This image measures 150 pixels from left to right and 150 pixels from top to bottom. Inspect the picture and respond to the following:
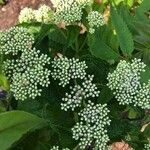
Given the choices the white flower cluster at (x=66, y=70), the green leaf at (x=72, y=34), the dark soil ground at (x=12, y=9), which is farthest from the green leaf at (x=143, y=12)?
the dark soil ground at (x=12, y=9)

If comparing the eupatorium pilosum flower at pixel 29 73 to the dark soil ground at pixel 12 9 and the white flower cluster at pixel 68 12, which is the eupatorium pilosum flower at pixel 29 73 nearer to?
the white flower cluster at pixel 68 12

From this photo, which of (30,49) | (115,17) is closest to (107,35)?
(115,17)

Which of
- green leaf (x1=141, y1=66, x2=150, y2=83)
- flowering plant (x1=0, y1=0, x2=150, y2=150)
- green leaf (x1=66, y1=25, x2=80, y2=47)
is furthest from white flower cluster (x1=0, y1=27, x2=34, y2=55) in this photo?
green leaf (x1=141, y1=66, x2=150, y2=83)

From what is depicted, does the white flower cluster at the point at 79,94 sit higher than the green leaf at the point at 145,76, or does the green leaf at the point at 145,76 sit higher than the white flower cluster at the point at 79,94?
the green leaf at the point at 145,76

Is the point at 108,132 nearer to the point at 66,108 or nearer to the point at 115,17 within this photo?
the point at 66,108

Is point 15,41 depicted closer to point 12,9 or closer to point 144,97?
point 144,97

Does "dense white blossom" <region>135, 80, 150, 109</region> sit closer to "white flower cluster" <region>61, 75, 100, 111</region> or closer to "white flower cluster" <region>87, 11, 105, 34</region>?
"white flower cluster" <region>61, 75, 100, 111</region>
